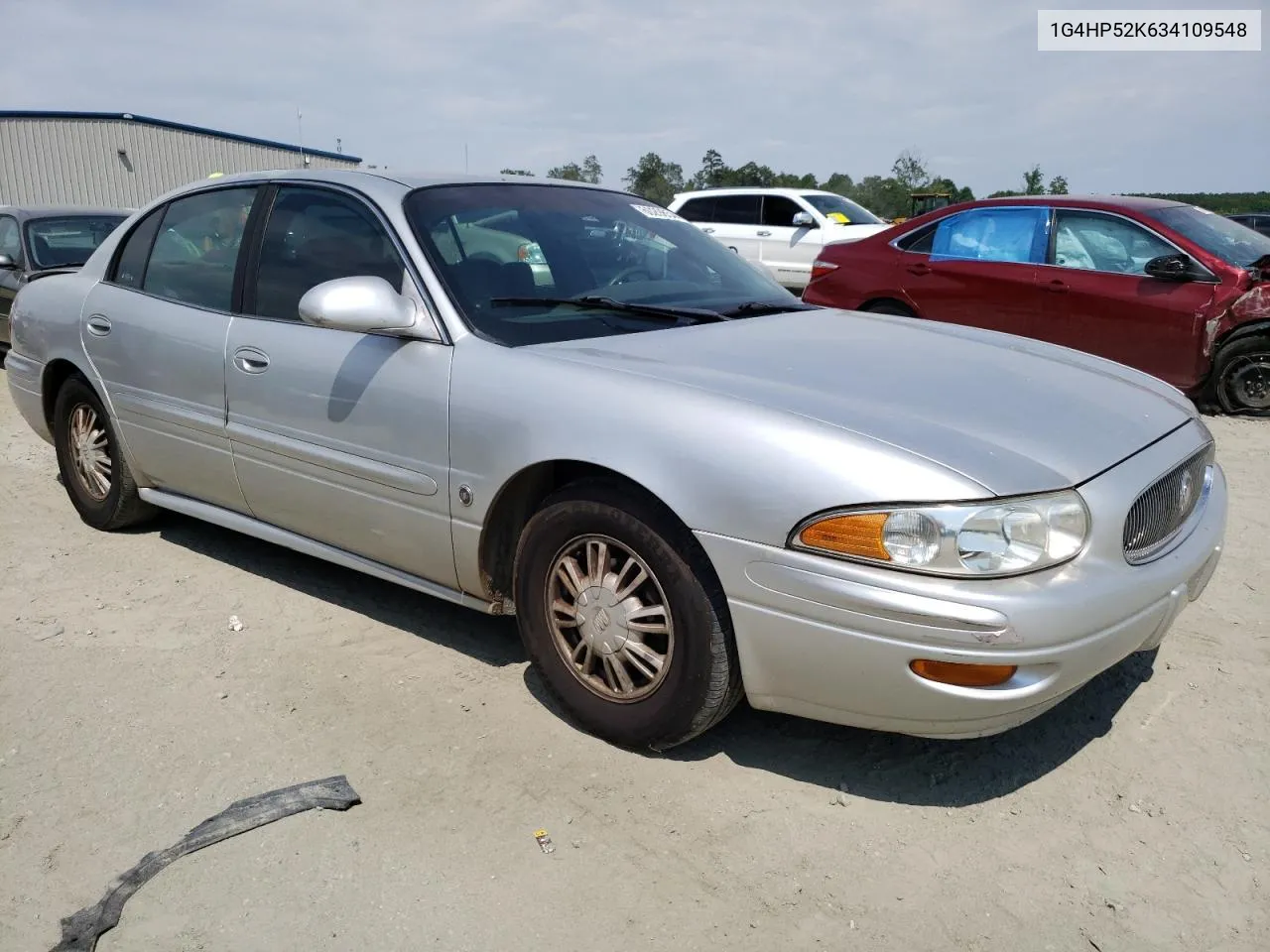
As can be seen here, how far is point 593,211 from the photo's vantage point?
3.84 m

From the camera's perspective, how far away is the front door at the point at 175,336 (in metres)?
3.87

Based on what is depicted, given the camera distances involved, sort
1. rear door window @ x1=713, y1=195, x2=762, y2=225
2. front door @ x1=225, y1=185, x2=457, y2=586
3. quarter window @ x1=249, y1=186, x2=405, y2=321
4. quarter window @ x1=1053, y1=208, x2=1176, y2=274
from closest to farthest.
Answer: front door @ x1=225, y1=185, x2=457, y2=586, quarter window @ x1=249, y1=186, x2=405, y2=321, quarter window @ x1=1053, y1=208, x2=1176, y2=274, rear door window @ x1=713, y1=195, x2=762, y2=225

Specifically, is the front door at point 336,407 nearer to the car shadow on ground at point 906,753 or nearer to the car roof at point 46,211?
the car shadow on ground at point 906,753

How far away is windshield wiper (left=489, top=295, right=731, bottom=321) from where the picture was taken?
326cm

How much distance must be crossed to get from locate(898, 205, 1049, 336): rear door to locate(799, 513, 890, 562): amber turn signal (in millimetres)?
5557

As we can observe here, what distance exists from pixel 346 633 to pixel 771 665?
5.92ft

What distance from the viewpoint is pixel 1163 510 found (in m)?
2.76

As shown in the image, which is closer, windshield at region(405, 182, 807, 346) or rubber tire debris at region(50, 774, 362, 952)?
rubber tire debris at region(50, 774, 362, 952)

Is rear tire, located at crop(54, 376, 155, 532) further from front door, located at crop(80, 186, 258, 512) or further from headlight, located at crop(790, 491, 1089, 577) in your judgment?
headlight, located at crop(790, 491, 1089, 577)

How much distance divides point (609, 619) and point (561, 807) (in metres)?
0.51

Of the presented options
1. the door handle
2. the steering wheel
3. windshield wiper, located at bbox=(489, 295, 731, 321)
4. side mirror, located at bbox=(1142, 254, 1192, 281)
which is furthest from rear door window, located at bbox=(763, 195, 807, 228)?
the door handle

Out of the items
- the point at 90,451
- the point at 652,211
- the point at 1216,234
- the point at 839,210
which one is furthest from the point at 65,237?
the point at 839,210

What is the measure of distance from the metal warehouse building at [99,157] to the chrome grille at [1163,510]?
24.4 m

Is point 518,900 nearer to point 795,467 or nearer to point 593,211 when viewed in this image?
point 795,467
